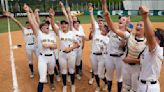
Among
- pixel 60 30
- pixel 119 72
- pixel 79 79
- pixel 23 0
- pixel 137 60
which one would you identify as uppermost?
pixel 23 0

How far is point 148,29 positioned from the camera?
409cm

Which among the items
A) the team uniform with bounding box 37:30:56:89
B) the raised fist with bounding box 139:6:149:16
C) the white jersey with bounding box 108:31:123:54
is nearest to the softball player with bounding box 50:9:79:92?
the team uniform with bounding box 37:30:56:89

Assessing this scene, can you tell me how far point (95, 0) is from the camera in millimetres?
63719

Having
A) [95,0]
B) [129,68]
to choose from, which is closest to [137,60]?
[129,68]

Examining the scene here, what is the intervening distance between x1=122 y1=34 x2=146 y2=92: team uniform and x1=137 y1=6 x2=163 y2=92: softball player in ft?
3.66

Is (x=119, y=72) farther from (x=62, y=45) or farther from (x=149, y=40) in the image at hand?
(x=149, y=40)

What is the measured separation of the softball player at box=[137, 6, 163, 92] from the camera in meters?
4.23

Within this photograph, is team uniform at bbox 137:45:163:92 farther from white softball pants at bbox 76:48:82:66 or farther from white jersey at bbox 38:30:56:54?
white softball pants at bbox 76:48:82:66

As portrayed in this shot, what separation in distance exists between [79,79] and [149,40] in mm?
5893

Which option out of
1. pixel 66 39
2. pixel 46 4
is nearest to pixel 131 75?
pixel 66 39

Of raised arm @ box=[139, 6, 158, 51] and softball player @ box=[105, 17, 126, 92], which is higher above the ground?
raised arm @ box=[139, 6, 158, 51]

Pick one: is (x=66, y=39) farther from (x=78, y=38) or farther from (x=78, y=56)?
(x=78, y=56)

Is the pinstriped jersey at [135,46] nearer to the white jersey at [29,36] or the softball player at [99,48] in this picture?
the softball player at [99,48]

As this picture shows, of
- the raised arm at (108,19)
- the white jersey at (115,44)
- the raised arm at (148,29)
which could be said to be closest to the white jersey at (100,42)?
the white jersey at (115,44)
